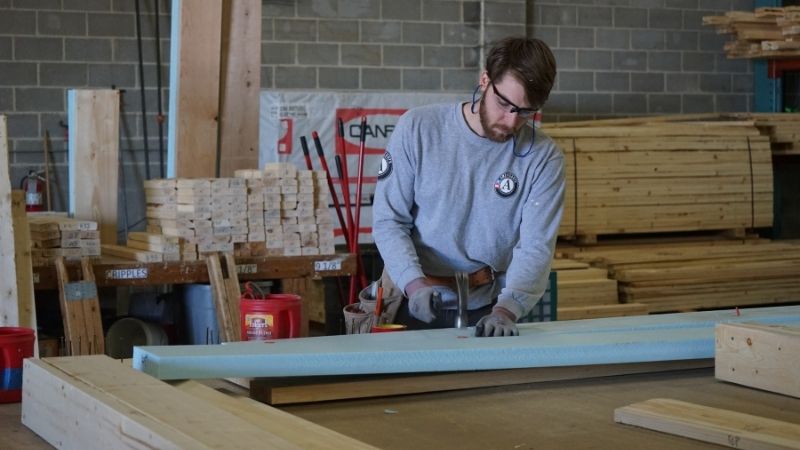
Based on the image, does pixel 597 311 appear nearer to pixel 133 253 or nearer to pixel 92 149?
pixel 133 253

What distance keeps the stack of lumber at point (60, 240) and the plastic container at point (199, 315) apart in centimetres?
74

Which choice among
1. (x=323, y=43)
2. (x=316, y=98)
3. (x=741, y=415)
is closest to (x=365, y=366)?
(x=741, y=415)

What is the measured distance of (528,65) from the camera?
3742 mm

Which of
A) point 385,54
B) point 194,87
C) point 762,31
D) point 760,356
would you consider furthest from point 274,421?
point 762,31

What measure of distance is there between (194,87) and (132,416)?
5.30 m

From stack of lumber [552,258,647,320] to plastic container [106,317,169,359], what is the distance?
2.66m

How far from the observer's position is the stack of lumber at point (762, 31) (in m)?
10.6

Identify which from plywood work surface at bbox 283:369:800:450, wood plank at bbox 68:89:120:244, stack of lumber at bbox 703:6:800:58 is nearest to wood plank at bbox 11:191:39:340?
wood plank at bbox 68:89:120:244

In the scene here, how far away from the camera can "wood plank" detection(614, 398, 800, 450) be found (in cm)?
239

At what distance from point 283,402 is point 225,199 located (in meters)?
4.19

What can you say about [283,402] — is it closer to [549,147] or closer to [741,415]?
[741,415]

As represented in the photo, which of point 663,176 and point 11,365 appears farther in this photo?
point 663,176

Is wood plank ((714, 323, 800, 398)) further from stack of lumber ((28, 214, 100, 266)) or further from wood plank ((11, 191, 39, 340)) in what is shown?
stack of lumber ((28, 214, 100, 266))

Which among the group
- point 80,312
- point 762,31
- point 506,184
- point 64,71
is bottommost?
point 80,312
